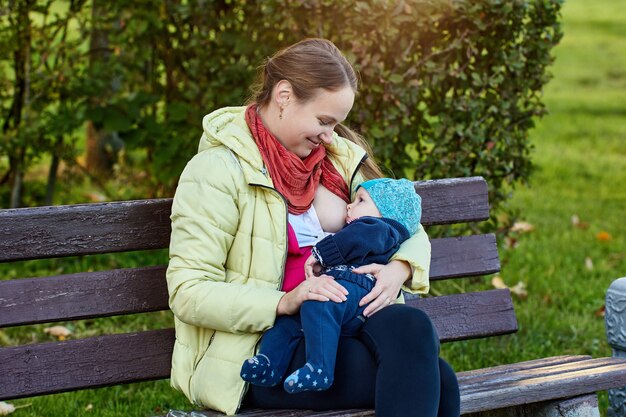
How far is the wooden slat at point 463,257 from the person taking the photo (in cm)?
371

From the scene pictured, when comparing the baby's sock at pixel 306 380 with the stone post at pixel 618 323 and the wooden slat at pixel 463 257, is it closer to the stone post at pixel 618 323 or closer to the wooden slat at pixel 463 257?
the wooden slat at pixel 463 257

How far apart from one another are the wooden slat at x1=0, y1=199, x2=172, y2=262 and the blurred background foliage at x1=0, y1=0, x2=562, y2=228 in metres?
1.29

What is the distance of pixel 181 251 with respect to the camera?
2.95 metres

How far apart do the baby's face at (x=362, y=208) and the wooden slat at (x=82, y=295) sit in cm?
62

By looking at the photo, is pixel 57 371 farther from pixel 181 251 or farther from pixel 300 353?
pixel 300 353

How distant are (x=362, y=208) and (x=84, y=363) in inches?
38.6

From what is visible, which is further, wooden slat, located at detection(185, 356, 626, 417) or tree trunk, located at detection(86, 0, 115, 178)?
tree trunk, located at detection(86, 0, 115, 178)

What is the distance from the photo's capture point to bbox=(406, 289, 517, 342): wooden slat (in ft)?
12.1

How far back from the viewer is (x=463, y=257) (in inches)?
148

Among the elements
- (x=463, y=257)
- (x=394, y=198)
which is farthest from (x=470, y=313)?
(x=394, y=198)

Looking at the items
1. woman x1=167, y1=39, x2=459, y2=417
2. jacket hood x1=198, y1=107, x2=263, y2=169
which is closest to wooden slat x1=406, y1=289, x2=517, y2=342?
woman x1=167, y1=39, x2=459, y2=417

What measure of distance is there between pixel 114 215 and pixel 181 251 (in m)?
0.35

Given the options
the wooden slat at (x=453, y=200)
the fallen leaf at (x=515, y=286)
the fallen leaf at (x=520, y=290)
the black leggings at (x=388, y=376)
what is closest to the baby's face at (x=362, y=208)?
the black leggings at (x=388, y=376)

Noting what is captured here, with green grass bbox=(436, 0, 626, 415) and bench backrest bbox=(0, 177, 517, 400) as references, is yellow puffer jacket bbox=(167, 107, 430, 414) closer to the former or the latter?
bench backrest bbox=(0, 177, 517, 400)
